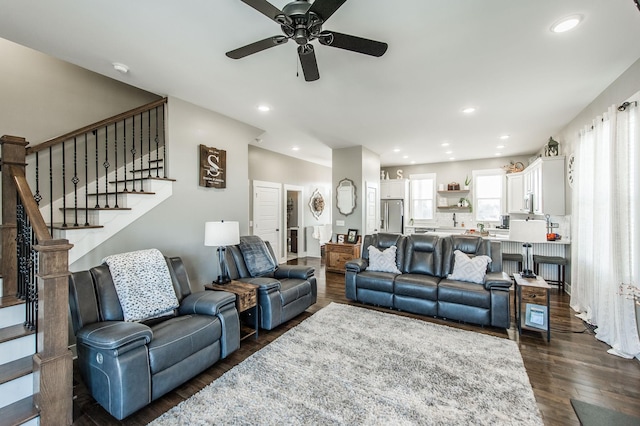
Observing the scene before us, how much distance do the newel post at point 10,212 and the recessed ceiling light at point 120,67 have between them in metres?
1.06

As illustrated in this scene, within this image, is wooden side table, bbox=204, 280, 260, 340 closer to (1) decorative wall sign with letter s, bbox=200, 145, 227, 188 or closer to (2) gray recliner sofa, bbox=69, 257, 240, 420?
(2) gray recliner sofa, bbox=69, 257, 240, 420

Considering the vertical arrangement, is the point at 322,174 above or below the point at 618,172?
above

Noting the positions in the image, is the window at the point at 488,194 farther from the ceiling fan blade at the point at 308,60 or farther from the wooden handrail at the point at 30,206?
the wooden handrail at the point at 30,206

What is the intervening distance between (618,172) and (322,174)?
23.1ft

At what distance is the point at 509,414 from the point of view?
189cm

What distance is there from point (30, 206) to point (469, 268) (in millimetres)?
4475

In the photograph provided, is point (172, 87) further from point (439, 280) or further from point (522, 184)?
point (522, 184)

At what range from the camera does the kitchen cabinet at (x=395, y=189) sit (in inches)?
311

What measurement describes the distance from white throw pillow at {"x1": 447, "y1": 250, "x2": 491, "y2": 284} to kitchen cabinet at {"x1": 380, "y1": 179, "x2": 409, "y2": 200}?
4.27 meters

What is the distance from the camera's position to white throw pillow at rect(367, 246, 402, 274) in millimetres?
4141

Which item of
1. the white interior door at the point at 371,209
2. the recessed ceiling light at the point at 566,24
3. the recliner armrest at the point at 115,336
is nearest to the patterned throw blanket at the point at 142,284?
the recliner armrest at the point at 115,336

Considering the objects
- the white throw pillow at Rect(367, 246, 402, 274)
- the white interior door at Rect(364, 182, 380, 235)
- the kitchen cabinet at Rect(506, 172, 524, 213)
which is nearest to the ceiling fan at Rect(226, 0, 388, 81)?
the white throw pillow at Rect(367, 246, 402, 274)

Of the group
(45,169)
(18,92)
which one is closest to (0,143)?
(45,169)

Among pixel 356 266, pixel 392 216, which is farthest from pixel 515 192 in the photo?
pixel 356 266
